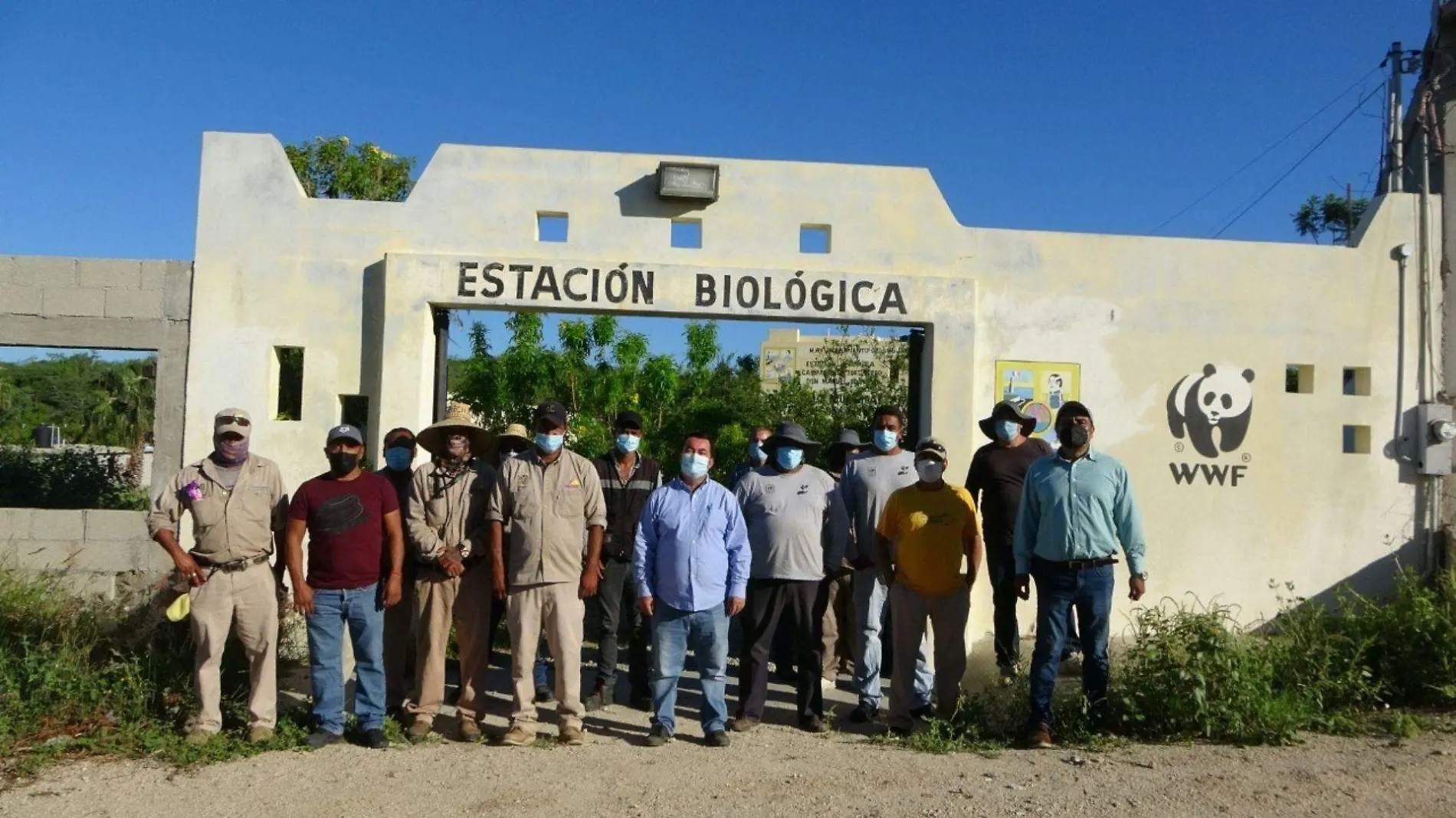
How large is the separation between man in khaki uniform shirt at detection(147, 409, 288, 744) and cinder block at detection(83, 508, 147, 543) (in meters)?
2.79

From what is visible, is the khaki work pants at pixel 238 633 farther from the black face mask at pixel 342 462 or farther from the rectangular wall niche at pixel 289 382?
the rectangular wall niche at pixel 289 382

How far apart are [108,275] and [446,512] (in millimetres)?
4507

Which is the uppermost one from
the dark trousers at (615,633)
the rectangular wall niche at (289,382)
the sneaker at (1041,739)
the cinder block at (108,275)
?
the cinder block at (108,275)

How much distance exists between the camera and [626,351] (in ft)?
52.5

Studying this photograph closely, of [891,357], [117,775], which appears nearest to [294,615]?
[117,775]

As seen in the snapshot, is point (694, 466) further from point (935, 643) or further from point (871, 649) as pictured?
point (935, 643)

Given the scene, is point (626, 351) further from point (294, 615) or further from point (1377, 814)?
point (1377, 814)

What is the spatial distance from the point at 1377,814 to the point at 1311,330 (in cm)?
593

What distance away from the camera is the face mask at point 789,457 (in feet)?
24.8

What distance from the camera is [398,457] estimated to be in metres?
7.52

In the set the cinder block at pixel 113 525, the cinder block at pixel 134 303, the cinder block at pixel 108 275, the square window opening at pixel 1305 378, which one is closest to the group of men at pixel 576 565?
the cinder block at pixel 113 525

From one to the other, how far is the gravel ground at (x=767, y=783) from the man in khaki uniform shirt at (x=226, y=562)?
1.60 ft

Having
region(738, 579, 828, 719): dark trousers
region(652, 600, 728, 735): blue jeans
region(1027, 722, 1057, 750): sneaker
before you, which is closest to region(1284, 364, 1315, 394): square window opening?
region(1027, 722, 1057, 750): sneaker

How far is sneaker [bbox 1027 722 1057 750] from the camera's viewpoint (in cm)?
664
